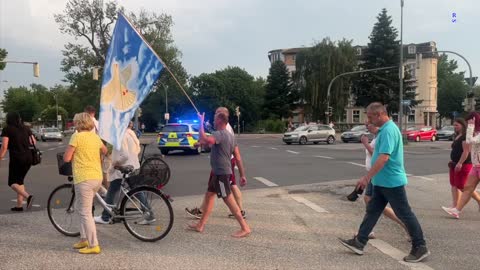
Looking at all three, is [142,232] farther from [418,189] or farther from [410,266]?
[418,189]

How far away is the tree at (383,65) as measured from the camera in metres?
60.4

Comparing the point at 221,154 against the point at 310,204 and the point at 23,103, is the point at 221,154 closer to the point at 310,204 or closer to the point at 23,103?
the point at 310,204

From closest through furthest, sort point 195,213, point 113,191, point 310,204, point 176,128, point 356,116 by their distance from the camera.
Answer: point 113,191 < point 195,213 < point 310,204 < point 176,128 < point 356,116

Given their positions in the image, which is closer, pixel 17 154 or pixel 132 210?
pixel 132 210

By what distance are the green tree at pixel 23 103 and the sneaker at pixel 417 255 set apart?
395 ft

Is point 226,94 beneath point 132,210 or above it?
above

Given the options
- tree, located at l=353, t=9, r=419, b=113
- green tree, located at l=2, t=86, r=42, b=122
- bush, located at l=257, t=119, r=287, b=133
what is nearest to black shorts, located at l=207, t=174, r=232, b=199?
tree, located at l=353, t=9, r=419, b=113

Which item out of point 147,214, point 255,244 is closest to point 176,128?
point 147,214

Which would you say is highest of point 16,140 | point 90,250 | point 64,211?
point 16,140

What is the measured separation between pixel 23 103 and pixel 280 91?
75.5 meters

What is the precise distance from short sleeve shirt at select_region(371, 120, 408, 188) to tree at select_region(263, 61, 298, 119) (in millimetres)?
66863

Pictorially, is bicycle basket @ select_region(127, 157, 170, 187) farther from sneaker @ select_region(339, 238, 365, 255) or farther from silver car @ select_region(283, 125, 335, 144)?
silver car @ select_region(283, 125, 335, 144)

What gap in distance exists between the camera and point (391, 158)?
538cm

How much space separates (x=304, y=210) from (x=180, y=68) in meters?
50.9
